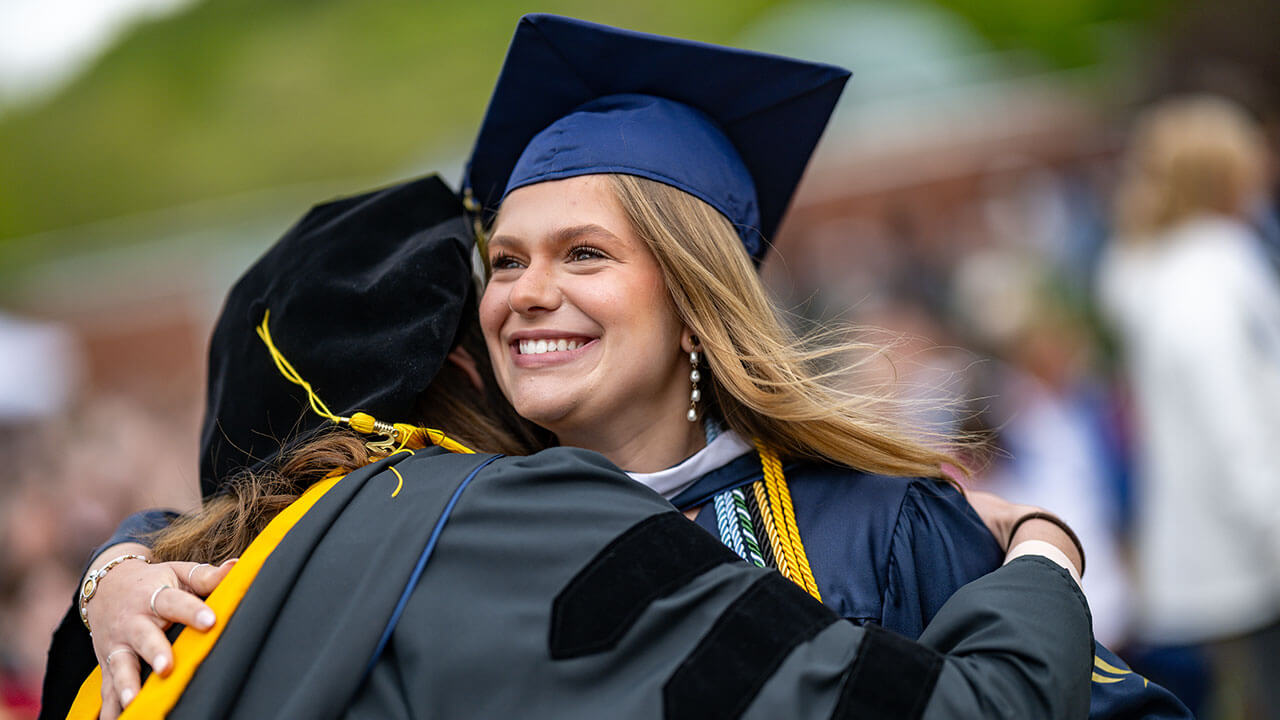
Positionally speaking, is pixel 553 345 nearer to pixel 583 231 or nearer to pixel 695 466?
pixel 583 231

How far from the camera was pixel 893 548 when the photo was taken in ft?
7.60

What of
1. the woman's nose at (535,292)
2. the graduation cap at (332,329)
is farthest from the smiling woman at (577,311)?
the graduation cap at (332,329)

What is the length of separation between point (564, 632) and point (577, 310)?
32.9 inches

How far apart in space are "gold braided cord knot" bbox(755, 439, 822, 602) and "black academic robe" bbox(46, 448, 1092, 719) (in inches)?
14.3

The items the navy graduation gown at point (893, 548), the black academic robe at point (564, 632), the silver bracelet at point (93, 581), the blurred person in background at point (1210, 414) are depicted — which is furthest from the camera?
the blurred person in background at point (1210, 414)

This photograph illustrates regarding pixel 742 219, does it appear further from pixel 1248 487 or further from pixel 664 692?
pixel 1248 487

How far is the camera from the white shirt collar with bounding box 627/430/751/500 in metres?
2.46

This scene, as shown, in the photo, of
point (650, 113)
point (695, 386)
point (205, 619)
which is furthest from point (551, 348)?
point (205, 619)

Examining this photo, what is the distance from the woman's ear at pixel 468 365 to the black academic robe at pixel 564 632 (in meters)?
0.76

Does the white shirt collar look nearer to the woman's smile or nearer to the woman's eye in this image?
the woman's smile

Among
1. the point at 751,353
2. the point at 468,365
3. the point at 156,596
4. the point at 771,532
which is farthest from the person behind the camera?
the point at 468,365

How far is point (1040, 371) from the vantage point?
557cm

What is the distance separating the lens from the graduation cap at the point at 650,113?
2.50 metres

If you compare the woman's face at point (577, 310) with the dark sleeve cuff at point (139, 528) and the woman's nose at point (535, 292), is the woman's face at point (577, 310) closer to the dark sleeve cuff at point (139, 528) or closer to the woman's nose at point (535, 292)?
the woman's nose at point (535, 292)
